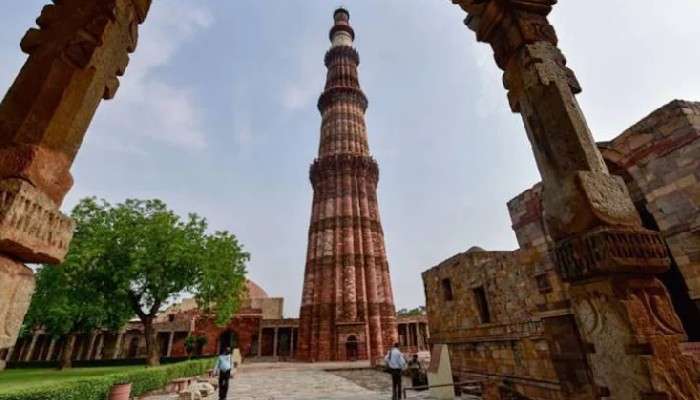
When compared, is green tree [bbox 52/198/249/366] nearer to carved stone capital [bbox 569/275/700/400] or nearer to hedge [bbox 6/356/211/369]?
hedge [bbox 6/356/211/369]

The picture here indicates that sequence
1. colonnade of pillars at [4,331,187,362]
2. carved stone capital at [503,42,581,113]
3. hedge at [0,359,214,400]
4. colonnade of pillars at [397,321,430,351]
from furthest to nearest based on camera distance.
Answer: colonnade of pillars at [397,321,430,351], colonnade of pillars at [4,331,187,362], hedge at [0,359,214,400], carved stone capital at [503,42,581,113]

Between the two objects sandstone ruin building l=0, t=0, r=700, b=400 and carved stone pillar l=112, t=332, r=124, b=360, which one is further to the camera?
carved stone pillar l=112, t=332, r=124, b=360

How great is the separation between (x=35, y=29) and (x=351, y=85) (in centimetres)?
3032

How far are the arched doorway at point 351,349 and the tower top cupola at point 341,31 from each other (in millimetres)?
27187

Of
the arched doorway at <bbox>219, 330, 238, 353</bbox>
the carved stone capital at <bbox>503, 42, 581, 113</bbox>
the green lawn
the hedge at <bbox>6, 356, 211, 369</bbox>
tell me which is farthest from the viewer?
the arched doorway at <bbox>219, 330, 238, 353</bbox>

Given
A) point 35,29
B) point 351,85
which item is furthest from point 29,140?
point 351,85

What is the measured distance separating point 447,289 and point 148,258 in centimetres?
1353

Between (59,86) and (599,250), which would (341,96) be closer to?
(59,86)

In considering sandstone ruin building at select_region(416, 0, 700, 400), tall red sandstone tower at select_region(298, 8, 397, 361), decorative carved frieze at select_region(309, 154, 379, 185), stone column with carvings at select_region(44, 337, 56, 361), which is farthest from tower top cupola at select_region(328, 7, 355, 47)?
stone column with carvings at select_region(44, 337, 56, 361)

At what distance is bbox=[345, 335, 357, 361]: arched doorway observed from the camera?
21172 millimetres

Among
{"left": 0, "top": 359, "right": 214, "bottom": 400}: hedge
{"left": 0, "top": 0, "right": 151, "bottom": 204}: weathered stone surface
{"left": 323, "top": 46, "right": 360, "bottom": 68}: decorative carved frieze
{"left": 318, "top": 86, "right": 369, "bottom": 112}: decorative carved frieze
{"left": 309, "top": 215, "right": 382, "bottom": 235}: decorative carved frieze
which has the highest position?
{"left": 323, "top": 46, "right": 360, "bottom": 68}: decorative carved frieze

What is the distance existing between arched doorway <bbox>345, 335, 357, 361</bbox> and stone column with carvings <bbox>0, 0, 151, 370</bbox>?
70.6 ft

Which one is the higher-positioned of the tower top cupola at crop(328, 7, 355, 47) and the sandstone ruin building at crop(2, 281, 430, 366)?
the tower top cupola at crop(328, 7, 355, 47)

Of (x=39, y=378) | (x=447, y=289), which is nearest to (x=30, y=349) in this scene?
(x=39, y=378)
